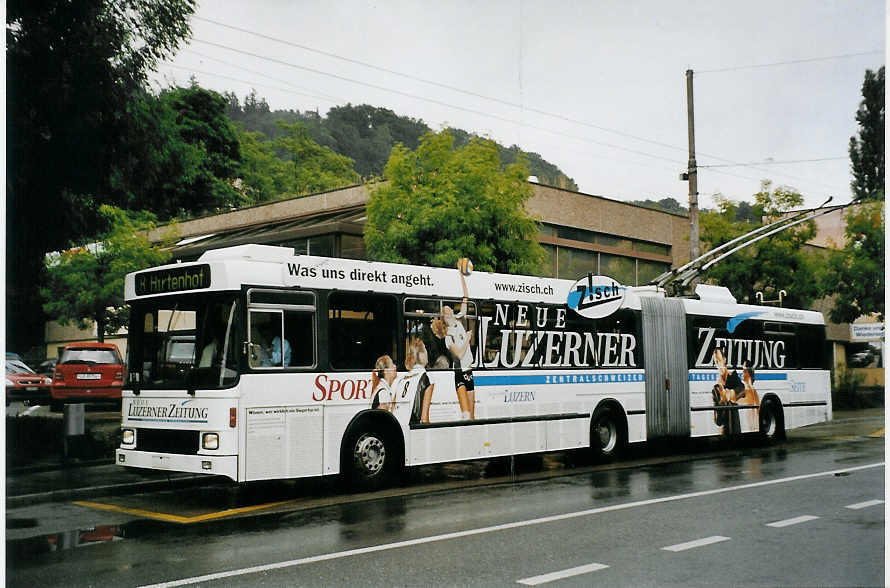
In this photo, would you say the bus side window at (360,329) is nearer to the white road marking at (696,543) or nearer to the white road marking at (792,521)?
the white road marking at (696,543)

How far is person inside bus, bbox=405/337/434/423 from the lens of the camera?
498 inches

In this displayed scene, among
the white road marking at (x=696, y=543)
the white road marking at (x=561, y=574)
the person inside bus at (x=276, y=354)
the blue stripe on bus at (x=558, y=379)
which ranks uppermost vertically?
the person inside bus at (x=276, y=354)

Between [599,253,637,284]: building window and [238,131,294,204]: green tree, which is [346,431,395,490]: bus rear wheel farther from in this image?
[599,253,637,284]: building window

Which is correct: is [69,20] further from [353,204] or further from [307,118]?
[353,204]

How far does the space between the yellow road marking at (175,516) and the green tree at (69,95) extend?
16.7 ft

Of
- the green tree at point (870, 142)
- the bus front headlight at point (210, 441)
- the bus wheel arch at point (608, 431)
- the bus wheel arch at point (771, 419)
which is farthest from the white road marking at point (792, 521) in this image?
the bus wheel arch at point (771, 419)

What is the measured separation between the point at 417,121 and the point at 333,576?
1265cm

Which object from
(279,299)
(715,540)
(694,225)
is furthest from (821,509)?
(694,225)

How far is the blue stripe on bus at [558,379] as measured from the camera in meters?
13.7

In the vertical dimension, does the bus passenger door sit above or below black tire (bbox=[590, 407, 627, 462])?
above

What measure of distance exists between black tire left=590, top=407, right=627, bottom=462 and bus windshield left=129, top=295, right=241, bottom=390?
673 centimetres

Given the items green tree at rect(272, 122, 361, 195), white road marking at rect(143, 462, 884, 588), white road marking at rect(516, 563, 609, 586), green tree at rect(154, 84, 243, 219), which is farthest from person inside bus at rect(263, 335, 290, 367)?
green tree at rect(272, 122, 361, 195)

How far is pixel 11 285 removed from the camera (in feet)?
50.9

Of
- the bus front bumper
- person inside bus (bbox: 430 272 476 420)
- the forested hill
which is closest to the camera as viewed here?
the bus front bumper
